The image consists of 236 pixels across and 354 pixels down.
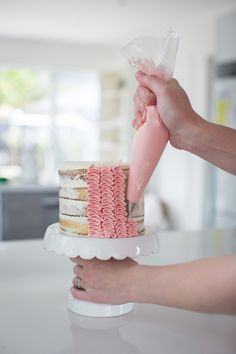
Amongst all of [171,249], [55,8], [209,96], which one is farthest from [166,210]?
[171,249]

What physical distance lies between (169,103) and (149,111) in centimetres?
4

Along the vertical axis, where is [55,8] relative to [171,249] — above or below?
above

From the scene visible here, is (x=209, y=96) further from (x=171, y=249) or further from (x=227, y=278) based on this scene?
(x=227, y=278)

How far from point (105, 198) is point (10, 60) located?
536 centimetres

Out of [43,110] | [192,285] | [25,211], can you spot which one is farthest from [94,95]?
[192,285]

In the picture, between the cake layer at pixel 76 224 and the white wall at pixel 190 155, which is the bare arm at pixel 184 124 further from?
the white wall at pixel 190 155

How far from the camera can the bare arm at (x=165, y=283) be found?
28.1 inches

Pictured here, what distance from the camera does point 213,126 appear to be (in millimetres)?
820

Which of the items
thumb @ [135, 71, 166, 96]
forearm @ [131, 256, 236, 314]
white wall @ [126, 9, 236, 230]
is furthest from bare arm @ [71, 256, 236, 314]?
white wall @ [126, 9, 236, 230]

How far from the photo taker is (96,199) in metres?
0.79

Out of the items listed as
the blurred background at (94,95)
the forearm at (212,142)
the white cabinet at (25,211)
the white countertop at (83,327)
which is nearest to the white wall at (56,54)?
the blurred background at (94,95)

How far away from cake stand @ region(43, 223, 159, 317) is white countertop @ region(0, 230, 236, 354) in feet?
0.05

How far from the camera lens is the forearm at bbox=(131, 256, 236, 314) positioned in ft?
2.33

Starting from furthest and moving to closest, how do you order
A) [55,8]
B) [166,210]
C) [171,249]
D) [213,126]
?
1. [166,210]
2. [55,8]
3. [171,249]
4. [213,126]
